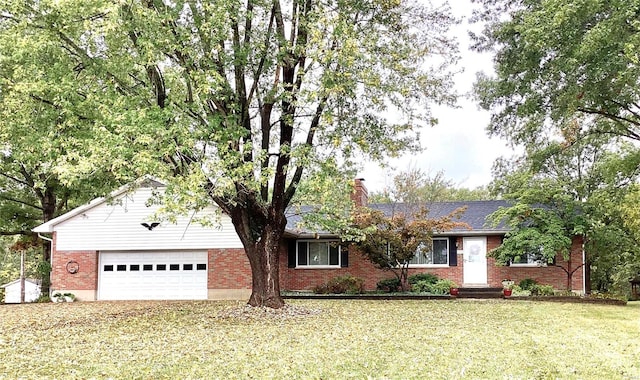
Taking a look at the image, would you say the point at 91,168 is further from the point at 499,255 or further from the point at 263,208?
the point at 499,255

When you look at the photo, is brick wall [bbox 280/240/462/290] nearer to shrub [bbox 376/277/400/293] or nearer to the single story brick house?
the single story brick house

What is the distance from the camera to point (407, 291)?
79.5 feet

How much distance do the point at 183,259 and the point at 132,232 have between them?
2267 millimetres

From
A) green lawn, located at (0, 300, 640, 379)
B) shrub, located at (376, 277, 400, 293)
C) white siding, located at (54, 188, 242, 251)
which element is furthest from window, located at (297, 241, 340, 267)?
green lawn, located at (0, 300, 640, 379)

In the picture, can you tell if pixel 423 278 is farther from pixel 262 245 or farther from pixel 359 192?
pixel 262 245

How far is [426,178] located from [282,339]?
26.1 m

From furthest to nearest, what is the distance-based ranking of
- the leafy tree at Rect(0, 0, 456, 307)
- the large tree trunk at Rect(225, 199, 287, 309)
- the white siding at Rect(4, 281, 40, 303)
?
the white siding at Rect(4, 281, 40, 303) → the large tree trunk at Rect(225, 199, 287, 309) → the leafy tree at Rect(0, 0, 456, 307)

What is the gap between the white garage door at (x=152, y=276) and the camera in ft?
80.8

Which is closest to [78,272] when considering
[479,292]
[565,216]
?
[479,292]

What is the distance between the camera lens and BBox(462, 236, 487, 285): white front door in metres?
25.3

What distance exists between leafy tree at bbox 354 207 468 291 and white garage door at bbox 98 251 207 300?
A: 6546 mm

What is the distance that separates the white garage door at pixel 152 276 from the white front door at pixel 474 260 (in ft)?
34.5

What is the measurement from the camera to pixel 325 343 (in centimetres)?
1116

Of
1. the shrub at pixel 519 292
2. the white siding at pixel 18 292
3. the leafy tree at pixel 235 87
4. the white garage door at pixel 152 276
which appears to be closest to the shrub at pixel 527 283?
the shrub at pixel 519 292
